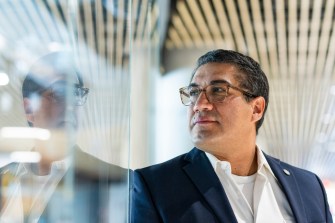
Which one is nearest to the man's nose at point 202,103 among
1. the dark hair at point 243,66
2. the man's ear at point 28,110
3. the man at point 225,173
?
the man at point 225,173

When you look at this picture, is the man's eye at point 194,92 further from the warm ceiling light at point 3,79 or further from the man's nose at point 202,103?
the warm ceiling light at point 3,79

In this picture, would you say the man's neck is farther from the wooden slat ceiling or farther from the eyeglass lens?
the wooden slat ceiling

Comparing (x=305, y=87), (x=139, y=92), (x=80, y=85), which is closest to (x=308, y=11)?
(x=139, y=92)

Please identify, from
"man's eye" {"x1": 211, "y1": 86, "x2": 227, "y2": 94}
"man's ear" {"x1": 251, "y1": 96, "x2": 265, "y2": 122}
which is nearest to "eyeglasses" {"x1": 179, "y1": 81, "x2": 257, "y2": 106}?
"man's eye" {"x1": 211, "y1": 86, "x2": 227, "y2": 94}

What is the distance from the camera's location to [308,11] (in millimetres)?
5496

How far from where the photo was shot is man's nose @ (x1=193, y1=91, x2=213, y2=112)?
A: 4.94 feet

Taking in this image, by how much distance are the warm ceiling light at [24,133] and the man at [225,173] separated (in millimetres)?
653

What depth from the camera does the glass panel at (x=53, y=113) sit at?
0.76 metres

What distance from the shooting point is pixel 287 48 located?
693 cm

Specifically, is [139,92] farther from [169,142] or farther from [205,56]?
[205,56]

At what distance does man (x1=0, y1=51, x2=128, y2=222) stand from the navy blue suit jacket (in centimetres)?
54

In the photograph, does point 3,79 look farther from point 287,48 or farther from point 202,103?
point 287,48

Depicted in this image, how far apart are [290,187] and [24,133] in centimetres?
102

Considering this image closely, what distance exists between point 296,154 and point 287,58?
2.59 m
